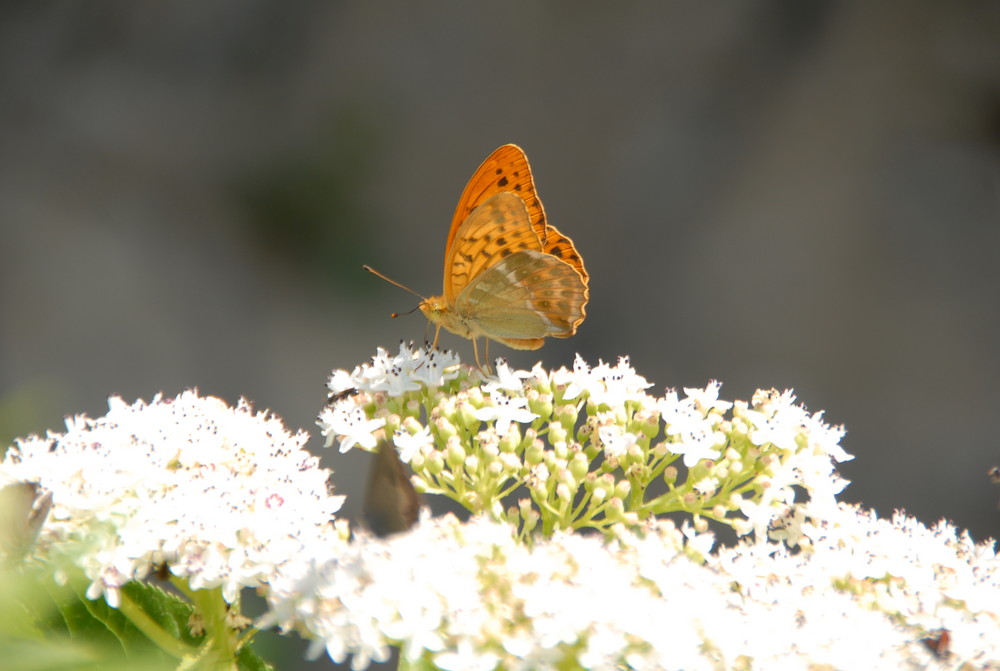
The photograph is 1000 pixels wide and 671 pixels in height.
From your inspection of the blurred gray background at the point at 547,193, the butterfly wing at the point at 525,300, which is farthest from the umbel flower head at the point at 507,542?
the blurred gray background at the point at 547,193

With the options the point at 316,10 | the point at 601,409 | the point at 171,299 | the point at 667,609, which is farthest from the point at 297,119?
the point at 667,609

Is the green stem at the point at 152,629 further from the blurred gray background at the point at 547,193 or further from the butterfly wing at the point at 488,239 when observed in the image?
the blurred gray background at the point at 547,193

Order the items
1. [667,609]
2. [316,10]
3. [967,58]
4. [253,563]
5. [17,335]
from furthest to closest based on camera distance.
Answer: [17,335], [316,10], [967,58], [253,563], [667,609]

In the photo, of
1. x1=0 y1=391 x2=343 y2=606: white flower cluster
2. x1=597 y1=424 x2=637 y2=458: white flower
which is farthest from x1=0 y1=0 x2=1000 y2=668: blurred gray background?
x1=0 y1=391 x2=343 y2=606: white flower cluster

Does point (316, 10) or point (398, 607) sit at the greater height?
point (316, 10)

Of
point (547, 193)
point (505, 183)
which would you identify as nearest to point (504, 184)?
point (505, 183)

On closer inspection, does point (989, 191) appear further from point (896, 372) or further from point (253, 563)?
point (253, 563)

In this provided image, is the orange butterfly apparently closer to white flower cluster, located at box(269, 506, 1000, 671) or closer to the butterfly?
the butterfly
